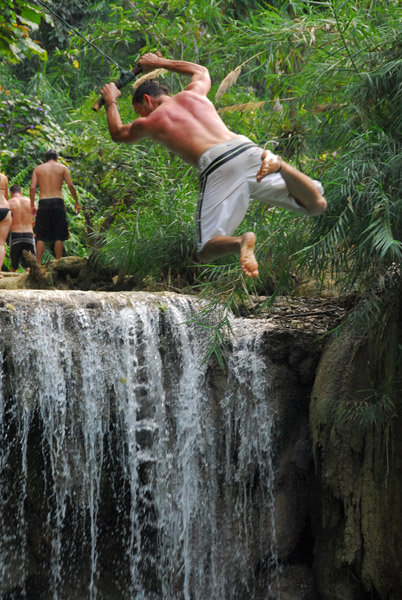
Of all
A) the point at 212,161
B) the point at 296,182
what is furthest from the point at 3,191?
the point at 296,182

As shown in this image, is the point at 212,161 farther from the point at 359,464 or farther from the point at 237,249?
the point at 359,464

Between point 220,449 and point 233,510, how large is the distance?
0.46m

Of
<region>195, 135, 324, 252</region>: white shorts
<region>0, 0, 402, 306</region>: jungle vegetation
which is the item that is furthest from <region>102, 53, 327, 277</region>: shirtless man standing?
<region>0, 0, 402, 306</region>: jungle vegetation

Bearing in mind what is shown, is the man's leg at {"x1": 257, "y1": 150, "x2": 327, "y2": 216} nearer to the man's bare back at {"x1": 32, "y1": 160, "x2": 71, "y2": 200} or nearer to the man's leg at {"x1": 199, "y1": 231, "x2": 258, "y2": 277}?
the man's leg at {"x1": 199, "y1": 231, "x2": 258, "y2": 277}

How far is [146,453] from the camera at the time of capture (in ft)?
18.2

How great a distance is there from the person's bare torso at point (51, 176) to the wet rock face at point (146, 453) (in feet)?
9.86

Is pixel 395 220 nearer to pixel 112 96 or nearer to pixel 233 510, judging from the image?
pixel 112 96

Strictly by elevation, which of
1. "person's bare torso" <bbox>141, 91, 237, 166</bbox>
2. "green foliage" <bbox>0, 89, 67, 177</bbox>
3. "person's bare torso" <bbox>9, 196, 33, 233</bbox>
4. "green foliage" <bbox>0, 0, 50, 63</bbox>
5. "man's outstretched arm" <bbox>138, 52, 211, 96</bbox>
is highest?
"green foliage" <bbox>0, 89, 67, 177</bbox>

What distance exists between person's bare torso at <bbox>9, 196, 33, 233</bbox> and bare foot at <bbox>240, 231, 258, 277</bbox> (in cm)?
596

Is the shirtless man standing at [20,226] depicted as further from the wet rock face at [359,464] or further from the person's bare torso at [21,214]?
the wet rock face at [359,464]

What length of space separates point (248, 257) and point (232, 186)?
1.62ft

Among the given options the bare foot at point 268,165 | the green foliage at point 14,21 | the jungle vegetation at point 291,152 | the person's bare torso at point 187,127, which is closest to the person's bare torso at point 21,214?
the jungle vegetation at point 291,152

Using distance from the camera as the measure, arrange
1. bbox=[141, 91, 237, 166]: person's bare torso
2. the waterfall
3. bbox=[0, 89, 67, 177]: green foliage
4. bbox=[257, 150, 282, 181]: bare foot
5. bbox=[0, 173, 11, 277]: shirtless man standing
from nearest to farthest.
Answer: bbox=[257, 150, 282, 181]: bare foot, bbox=[141, 91, 237, 166]: person's bare torso, the waterfall, bbox=[0, 173, 11, 277]: shirtless man standing, bbox=[0, 89, 67, 177]: green foliage

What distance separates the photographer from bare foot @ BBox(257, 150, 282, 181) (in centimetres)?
311
